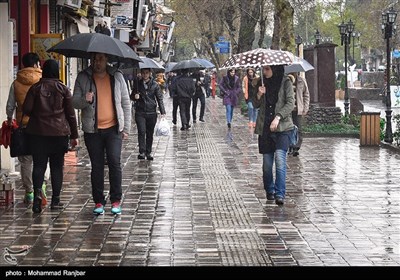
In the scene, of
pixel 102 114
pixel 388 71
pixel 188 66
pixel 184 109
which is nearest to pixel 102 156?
pixel 102 114

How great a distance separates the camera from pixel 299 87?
17828 mm

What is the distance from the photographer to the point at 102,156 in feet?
35.9

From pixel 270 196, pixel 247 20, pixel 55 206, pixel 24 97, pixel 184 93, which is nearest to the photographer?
pixel 55 206

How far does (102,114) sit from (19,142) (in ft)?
3.48

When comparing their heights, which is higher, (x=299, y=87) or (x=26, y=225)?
(x=299, y=87)

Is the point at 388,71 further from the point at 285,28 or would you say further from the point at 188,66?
the point at 188,66

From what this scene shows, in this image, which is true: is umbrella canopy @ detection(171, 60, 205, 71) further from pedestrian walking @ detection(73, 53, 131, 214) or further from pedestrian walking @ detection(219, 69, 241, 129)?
pedestrian walking @ detection(73, 53, 131, 214)

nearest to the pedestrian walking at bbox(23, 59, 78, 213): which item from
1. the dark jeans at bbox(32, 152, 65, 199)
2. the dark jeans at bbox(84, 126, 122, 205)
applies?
the dark jeans at bbox(32, 152, 65, 199)

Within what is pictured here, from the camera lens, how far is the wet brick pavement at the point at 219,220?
8555mm

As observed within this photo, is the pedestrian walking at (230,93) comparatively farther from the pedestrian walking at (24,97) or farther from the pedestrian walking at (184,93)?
the pedestrian walking at (24,97)

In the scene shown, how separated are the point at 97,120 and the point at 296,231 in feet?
8.34

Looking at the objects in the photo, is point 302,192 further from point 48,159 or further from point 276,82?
point 48,159
